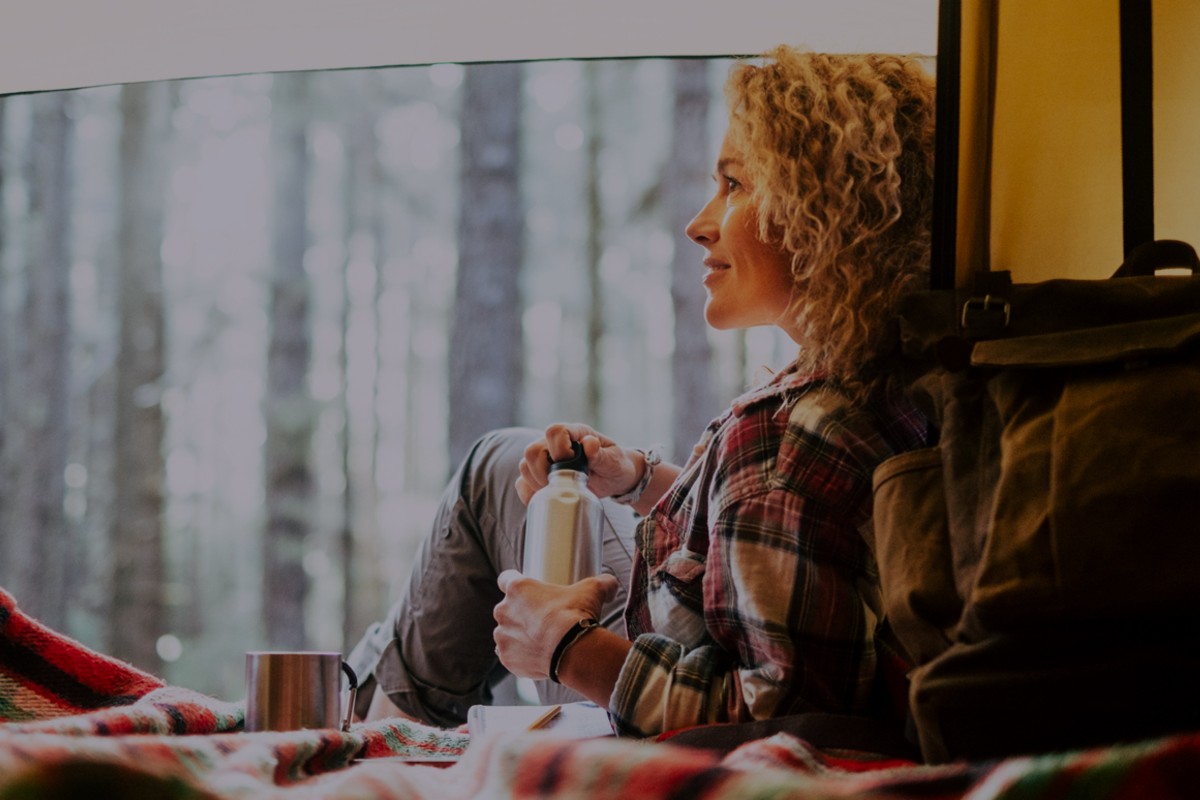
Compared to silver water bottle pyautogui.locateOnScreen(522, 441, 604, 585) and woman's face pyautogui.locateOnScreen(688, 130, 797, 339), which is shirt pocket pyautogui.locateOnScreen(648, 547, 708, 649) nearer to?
silver water bottle pyautogui.locateOnScreen(522, 441, 604, 585)

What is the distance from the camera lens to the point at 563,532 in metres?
1.44

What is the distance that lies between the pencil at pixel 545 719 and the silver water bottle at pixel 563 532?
163 mm

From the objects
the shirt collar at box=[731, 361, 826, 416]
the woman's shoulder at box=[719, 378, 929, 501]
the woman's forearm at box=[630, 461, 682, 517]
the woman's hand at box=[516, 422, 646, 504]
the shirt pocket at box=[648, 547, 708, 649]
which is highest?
the shirt collar at box=[731, 361, 826, 416]

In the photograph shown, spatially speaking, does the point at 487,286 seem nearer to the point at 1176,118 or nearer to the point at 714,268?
the point at 714,268

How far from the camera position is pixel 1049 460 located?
824 millimetres

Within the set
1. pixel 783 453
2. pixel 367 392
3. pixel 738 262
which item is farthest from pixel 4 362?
pixel 783 453

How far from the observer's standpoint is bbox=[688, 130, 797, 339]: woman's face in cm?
141

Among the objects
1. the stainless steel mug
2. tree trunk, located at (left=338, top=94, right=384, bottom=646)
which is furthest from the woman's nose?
tree trunk, located at (left=338, top=94, right=384, bottom=646)

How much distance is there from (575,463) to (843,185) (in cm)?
50

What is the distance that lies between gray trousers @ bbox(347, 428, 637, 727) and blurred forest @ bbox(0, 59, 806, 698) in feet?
14.3

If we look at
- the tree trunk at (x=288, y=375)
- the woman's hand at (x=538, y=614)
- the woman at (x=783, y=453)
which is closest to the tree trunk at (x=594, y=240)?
the tree trunk at (x=288, y=375)

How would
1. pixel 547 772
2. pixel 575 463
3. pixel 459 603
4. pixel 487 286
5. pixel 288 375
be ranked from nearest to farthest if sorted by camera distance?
pixel 547 772 → pixel 575 463 → pixel 459 603 → pixel 487 286 → pixel 288 375

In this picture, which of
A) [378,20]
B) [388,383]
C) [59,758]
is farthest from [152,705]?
[388,383]

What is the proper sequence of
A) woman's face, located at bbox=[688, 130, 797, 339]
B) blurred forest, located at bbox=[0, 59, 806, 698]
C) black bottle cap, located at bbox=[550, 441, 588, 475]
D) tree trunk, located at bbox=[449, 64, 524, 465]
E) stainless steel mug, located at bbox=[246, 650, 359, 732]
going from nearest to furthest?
1. stainless steel mug, located at bbox=[246, 650, 359, 732]
2. woman's face, located at bbox=[688, 130, 797, 339]
3. black bottle cap, located at bbox=[550, 441, 588, 475]
4. tree trunk, located at bbox=[449, 64, 524, 465]
5. blurred forest, located at bbox=[0, 59, 806, 698]
